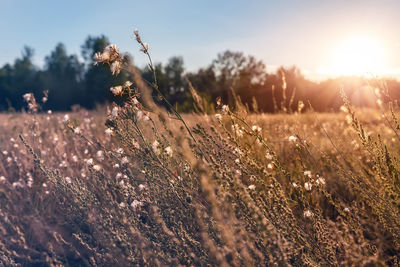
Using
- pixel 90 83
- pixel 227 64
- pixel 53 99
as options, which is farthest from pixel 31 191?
pixel 53 99

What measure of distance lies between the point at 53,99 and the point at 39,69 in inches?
260

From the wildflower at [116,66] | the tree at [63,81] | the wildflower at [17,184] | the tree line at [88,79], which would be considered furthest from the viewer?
the tree at [63,81]

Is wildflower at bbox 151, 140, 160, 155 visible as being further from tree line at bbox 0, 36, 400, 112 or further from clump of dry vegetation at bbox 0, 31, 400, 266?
tree line at bbox 0, 36, 400, 112

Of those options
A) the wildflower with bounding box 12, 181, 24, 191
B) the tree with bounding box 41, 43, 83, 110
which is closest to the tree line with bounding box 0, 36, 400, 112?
the tree with bounding box 41, 43, 83, 110

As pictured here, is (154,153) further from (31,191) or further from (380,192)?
(31,191)

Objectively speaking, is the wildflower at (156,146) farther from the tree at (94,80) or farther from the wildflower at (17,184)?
the tree at (94,80)

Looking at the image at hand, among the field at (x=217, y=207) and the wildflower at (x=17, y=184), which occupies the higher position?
the field at (x=217, y=207)

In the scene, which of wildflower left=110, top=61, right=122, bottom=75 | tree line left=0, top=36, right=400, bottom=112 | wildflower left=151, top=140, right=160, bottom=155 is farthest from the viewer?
tree line left=0, top=36, right=400, bottom=112

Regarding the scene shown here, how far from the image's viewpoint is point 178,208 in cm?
213

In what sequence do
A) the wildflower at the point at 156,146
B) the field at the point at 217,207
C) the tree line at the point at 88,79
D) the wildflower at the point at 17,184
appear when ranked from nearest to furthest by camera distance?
the field at the point at 217,207, the wildflower at the point at 156,146, the wildflower at the point at 17,184, the tree line at the point at 88,79

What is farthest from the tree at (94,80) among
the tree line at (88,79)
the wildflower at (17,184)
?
the wildflower at (17,184)

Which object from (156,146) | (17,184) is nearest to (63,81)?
(17,184)

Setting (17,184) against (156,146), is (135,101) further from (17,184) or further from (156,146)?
(17,184)

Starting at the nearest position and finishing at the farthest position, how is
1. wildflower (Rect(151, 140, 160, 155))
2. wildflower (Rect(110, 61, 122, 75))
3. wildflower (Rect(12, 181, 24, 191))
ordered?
1. wildflower (Rect(110, 61, 122, 75))
2. wildflower (Rect(151, 140, 160, 155))
3. wildflower (Rect(12, 181, 24, 191))
